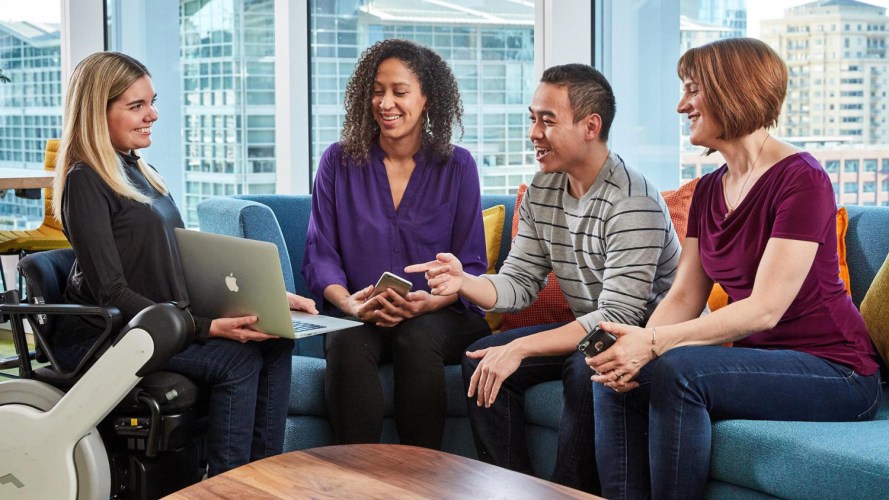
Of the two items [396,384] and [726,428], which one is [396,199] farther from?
[726,428]

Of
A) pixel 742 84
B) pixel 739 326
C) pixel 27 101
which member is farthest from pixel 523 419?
pixel 27 101

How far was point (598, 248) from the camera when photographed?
8.11 feet

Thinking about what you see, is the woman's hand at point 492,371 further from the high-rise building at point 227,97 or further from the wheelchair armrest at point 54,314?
the high-rise building at point 227,97

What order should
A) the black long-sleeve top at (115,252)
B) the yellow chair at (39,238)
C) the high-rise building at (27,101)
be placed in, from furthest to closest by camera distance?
1. the high-rise building at (27,101)
2. the yellow chair at (39,238)
3. the black long-sleeve top at (115,252)

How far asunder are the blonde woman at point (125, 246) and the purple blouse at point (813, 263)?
1123mm

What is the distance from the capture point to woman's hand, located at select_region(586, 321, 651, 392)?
2068 millimetres

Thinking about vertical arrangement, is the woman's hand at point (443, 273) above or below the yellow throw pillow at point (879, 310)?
above

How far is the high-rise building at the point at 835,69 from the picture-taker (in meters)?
3.10

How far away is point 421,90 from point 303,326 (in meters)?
0.83

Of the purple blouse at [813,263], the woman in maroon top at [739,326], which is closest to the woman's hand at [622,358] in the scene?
the woman in maroon top at [739,326]

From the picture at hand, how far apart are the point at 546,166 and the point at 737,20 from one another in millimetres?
1299

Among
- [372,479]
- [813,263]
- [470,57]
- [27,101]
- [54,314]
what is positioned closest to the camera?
[372,479]

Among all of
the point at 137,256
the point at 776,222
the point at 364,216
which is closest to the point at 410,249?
the point at 364,216

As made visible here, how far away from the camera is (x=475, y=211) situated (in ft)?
9.36
